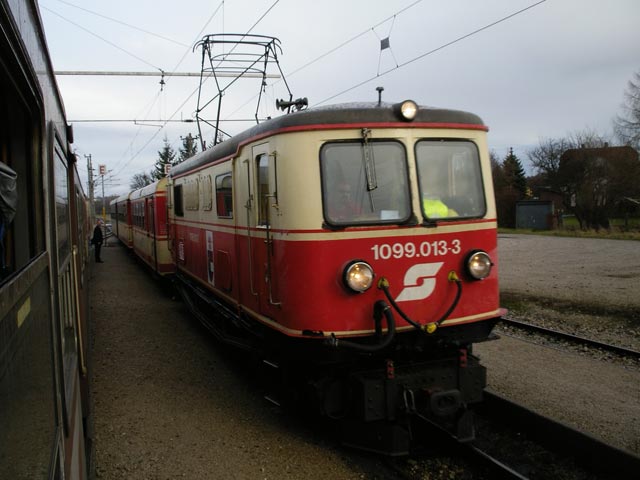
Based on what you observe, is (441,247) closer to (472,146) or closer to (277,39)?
(472,146)

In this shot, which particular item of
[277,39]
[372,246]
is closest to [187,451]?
[372,246]

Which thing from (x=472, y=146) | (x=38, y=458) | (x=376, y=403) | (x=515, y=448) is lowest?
(x=515, y=448)

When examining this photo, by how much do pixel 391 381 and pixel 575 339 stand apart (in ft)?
15.5

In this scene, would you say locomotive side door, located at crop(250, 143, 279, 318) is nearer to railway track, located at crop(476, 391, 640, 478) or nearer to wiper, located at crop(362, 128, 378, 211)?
wiper, located at crop(362, 128, 378, 211)

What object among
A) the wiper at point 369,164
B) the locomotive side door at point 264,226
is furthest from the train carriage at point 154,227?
the wiper at point 369,164

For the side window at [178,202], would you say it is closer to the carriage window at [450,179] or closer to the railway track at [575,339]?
the carriage window at [450,179]

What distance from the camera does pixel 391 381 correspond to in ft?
15.1

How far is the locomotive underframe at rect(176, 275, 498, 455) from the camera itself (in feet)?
15.1

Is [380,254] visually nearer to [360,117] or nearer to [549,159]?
[360,117]

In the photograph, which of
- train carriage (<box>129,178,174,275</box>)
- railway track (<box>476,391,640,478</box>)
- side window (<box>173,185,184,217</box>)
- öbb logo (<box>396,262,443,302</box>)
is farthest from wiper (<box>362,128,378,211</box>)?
train carriage (<box>129,178,174,275</box>)

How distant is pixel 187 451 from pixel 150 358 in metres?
3.11

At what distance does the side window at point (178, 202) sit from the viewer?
9.92 m

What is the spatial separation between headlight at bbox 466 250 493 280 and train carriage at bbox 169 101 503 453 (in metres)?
0.01

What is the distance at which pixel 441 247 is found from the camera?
15.8 ft
